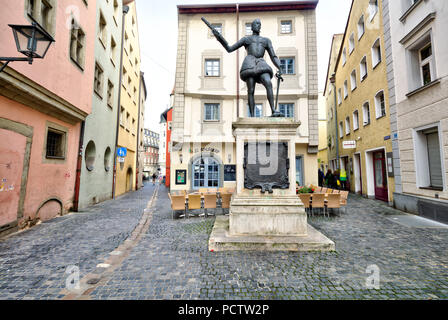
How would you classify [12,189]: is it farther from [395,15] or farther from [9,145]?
[395,15]

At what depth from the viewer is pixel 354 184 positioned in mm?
14227

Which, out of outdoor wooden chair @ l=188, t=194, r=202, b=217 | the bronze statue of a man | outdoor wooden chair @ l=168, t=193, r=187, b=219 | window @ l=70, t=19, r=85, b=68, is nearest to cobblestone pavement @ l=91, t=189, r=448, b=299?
outdoor wooden chair @ l=168, t=193, r=187, b=219

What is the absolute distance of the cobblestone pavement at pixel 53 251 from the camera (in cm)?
280

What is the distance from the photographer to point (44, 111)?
21.0 ft

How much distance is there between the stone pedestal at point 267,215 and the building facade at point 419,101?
5310 millimetres

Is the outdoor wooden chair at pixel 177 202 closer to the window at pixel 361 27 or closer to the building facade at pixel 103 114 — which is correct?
the building facade at pixel 103 114

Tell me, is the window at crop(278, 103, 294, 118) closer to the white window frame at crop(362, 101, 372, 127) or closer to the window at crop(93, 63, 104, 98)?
the white window frame at crop(362, 101, 372, 127)

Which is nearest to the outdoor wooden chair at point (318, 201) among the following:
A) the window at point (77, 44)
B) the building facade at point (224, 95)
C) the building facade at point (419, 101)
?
the building facade at point (419, 101)

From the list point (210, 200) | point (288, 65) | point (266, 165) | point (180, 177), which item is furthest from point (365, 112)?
point (180, 177)

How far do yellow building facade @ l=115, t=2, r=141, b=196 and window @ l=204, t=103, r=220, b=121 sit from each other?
222 inches

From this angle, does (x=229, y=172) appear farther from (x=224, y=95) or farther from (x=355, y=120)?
(x=355, y=120)

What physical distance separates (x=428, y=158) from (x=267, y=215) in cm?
692

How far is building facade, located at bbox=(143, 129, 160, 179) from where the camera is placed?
212 feet
